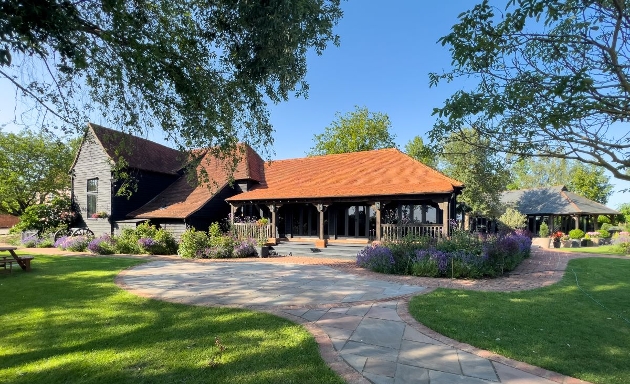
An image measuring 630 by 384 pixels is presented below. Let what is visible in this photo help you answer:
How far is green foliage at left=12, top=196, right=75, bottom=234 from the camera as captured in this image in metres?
21.8

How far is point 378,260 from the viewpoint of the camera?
1123cm

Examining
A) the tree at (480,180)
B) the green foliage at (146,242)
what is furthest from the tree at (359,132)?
the green foliage at (146,242)

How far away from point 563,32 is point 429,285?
6.55 m

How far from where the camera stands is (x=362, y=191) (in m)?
16.2

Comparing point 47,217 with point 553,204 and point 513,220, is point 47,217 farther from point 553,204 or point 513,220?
point 553,204

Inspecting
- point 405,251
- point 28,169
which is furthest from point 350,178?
point 28,169

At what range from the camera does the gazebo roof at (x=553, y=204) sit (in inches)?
1144

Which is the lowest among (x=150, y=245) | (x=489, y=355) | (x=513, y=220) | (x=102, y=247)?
(x=102, y=247)

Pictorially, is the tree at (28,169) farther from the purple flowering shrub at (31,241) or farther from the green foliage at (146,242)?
the green foliage at (146,242)

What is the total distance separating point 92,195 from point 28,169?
1319 centimetres

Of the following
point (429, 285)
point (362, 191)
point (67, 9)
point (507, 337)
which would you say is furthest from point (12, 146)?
point (507, 337)

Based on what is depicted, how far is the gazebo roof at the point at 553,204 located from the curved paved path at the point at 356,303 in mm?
19688

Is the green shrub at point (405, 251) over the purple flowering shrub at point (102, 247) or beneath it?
over

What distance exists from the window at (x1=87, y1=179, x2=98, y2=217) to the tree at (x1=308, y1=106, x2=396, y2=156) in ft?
75.2
